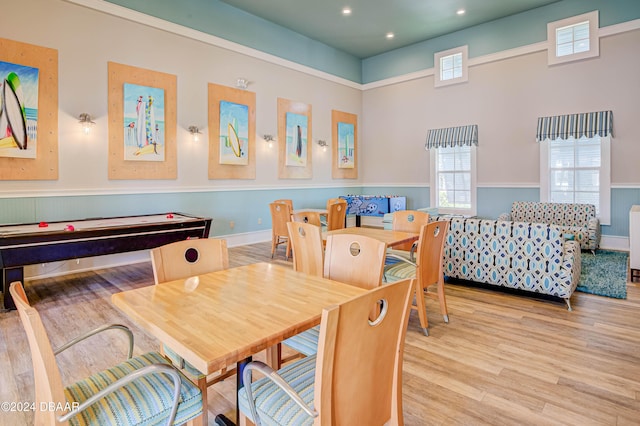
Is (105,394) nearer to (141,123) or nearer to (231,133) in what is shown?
(141,123)

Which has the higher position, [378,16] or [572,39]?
[378,16]

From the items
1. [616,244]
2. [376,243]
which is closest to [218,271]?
[376,243]

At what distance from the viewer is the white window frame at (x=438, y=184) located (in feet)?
26.5

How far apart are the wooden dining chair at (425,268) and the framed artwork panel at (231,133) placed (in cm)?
437

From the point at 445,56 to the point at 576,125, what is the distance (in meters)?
3.16

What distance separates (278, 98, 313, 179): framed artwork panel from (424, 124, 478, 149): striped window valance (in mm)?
2845

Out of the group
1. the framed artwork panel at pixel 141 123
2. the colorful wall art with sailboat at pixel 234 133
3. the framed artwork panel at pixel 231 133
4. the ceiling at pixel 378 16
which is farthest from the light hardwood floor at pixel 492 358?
the ceiling at pixel 378 16

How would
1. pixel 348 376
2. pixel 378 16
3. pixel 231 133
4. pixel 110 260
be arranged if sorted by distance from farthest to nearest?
pixel 378 16 < pixel 231 133 < pixel 110 260 < pixel 348 376

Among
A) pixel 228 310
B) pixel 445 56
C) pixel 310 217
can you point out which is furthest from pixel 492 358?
pixel 445 56

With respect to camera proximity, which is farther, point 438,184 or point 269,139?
point 438,184

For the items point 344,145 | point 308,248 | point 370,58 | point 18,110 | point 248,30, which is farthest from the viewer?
point 370,58

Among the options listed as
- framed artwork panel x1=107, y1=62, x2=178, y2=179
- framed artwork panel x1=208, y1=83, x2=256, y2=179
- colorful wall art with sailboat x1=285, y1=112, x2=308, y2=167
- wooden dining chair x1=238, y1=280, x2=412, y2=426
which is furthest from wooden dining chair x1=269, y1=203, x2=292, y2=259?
wooden dining chair x1=238, y1=280, x2=412, y2=426

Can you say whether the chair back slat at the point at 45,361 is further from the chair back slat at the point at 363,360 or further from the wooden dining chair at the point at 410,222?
the wooden dining chair at the point at 410,222

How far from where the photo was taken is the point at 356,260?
7.28 ft
